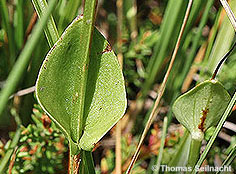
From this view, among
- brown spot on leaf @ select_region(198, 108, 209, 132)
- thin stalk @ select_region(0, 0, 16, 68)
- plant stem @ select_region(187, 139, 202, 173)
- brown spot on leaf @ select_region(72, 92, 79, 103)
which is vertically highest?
thin stalk @ select_region(0, 0, 16, 68)

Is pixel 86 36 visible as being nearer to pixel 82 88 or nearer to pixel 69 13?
pixel 82 88

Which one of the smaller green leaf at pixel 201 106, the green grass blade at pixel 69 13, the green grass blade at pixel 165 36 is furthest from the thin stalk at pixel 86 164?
the green grass blade at pixel 165 36

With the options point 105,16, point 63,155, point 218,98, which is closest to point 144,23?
point 105,16

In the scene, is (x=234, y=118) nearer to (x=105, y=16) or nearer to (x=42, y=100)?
(x=105, y=16)

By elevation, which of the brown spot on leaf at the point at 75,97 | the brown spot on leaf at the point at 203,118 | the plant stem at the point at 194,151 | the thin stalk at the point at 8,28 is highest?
the thin stalk at the point at 8,28

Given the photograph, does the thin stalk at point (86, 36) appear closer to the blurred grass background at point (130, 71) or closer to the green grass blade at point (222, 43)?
the blurred grass background at point (130, 71)

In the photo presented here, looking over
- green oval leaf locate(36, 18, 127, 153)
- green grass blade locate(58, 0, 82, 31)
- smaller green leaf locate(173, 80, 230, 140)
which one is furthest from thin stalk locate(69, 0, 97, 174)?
green grass blade locate(58, 0, 82, 31)

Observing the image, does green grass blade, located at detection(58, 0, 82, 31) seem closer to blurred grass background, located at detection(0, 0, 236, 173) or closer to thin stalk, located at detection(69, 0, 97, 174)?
blurred grass background, located at detection(0, 0, 236, 173)
